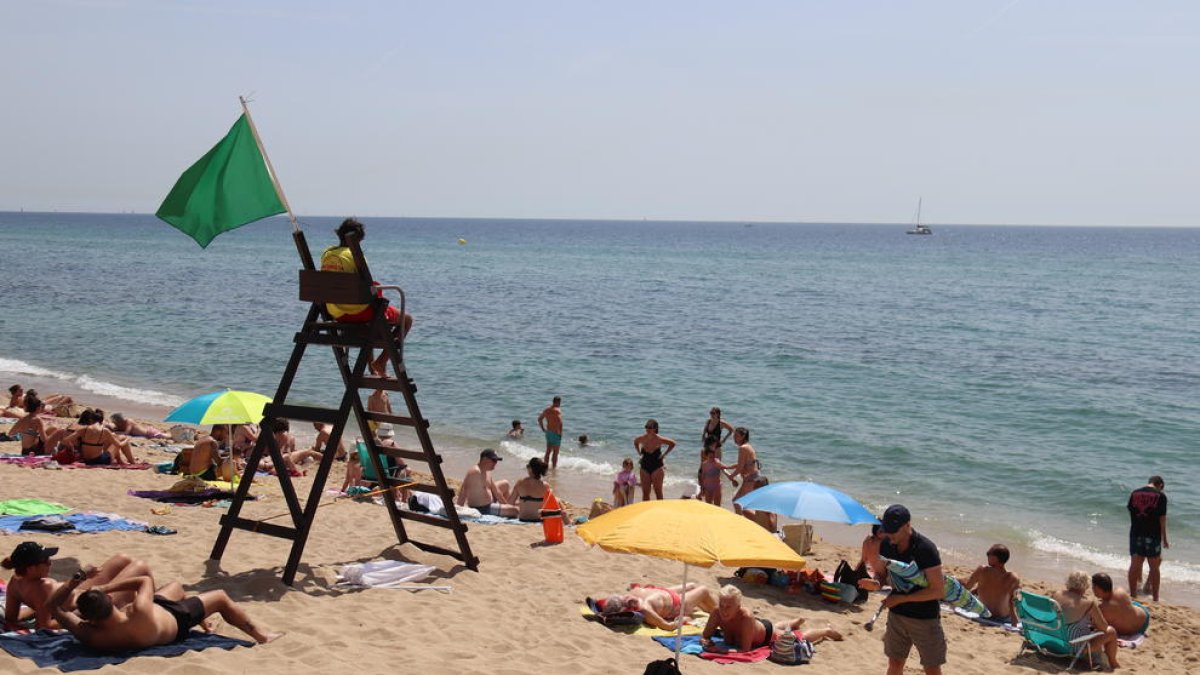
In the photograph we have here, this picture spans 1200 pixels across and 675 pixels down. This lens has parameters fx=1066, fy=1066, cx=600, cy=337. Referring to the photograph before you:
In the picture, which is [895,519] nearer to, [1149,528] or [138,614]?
[138,614]

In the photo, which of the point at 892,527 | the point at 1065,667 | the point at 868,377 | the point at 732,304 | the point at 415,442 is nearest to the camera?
the point at 892,527

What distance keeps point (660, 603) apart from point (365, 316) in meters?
3.52

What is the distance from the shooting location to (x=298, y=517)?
28.8 ft

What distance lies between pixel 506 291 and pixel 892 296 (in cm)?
2141

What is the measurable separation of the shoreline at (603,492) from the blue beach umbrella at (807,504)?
226 cm

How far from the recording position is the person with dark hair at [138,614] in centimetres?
664

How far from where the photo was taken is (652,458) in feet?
49.8

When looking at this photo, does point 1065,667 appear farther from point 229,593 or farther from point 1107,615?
point 229,593

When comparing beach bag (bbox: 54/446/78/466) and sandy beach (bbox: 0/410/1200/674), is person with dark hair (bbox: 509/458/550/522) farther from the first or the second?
beach bag (bbox: 54/446/78/466)

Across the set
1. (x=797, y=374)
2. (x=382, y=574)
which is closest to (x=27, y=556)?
(x=382, y=574)

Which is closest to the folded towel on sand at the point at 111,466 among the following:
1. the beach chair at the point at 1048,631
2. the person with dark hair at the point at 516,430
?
the person with dark hair at the point at 516,430

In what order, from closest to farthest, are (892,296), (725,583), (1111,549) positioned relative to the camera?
(725,583)
(1111,549)
(892,296)

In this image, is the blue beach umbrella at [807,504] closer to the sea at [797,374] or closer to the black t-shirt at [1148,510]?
the sea at [797,374]

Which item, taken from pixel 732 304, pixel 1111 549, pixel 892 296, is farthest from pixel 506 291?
pixel 1111 549
